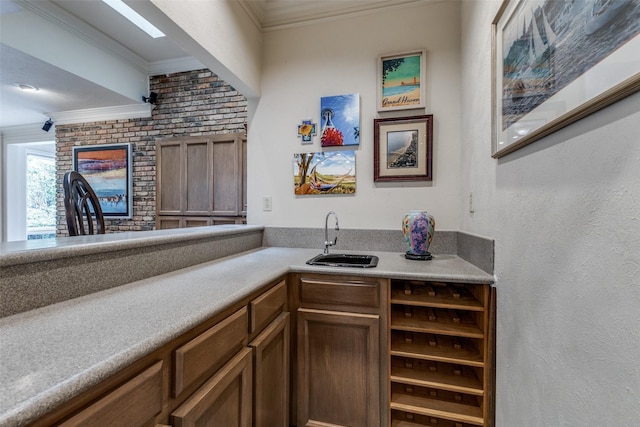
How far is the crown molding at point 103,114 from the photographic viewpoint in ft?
12.9

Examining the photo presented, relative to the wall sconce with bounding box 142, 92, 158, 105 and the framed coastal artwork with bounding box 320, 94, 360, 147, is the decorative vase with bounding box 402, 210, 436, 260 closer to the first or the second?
the framed coastal artwork with bounding box 320, 94, 360, 147

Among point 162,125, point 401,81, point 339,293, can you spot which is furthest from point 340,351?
point 162,125

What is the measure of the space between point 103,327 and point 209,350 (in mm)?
282

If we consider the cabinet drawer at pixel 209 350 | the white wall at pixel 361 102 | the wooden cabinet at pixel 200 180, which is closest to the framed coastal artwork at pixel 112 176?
the wooden cabinet at pixel 200 180

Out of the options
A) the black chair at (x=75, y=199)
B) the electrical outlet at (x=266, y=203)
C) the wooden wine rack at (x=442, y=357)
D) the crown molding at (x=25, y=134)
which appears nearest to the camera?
the wooden wine rack at (x=442, y=357)

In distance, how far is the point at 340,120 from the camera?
6.69 ft

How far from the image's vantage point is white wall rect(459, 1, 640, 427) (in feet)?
1.73

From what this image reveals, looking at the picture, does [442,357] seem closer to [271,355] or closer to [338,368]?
[338,368]

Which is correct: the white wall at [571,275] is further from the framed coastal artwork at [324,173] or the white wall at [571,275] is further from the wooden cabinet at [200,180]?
the wooden cabinet at [200,180]

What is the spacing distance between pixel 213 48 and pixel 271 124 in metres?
0.69

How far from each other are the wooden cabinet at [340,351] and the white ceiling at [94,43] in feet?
6.37

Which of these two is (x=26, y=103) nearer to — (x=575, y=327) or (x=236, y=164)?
(x=236, y=164)

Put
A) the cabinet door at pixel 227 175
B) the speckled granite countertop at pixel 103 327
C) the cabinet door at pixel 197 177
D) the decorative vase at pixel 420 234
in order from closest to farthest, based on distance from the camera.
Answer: the speckled granite countertop at pixel 103 327 → the decorative vase at pixel 420 234 → the cabinet door at pixel 227 175 → the cabinet door at pixel 197 177

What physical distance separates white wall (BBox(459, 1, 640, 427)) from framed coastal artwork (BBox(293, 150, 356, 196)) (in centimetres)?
99
